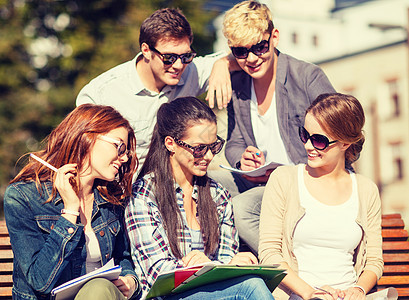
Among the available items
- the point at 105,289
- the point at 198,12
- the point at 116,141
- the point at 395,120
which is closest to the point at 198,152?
the point at 116,141

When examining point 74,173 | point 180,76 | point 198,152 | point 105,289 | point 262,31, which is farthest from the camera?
point 180,76

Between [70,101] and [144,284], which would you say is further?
[70,101]

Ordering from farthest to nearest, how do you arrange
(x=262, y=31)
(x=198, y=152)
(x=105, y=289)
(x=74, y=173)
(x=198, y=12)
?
(x=198, y=12) → (x=262, y=31) → (x=198, y=152) → (x=74, y=173) → (x=105, y=289)

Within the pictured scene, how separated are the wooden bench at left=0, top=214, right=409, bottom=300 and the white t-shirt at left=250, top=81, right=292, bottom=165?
976mm

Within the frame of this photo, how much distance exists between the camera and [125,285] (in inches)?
159

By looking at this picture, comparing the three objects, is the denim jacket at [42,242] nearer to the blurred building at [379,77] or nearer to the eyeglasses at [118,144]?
the eyeglasses at [118,144]

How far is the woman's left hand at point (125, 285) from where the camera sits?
403 cm

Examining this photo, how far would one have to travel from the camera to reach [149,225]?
4.29m

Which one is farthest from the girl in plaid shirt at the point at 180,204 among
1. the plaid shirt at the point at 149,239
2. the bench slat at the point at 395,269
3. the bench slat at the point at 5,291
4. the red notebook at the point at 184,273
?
the bench slat at the point at 395,269

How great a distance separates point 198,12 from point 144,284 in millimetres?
13722

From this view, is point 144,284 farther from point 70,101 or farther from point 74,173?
point 70,101

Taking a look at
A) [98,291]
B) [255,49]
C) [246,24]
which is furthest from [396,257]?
[98,291]

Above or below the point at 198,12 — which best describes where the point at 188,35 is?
above

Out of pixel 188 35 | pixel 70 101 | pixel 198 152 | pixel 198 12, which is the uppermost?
pixel 188 35
